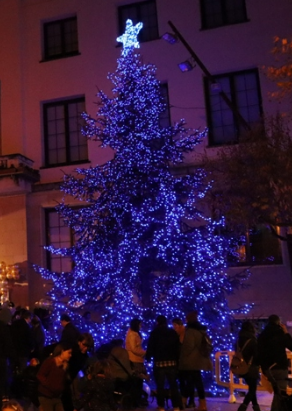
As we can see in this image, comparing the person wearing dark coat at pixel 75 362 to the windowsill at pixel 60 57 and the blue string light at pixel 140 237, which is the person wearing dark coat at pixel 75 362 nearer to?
the blue string light at pixel 140 237

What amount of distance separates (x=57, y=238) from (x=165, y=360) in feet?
30.0

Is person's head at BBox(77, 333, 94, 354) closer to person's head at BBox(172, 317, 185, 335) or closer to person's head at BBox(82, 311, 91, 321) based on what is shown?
person's head at BBox(172, 317, 185, 335)

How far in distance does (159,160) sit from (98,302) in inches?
154

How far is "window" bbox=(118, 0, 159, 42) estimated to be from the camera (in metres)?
18.9

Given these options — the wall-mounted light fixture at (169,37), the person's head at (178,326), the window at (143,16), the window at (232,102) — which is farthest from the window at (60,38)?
the person's head at (178,326)

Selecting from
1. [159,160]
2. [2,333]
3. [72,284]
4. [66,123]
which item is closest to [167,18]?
[66,123]

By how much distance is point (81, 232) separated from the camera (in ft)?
45.9

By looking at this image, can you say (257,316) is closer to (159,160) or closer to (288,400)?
(159,160)

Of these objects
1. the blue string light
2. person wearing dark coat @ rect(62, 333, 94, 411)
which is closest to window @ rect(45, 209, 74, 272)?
the blue string light

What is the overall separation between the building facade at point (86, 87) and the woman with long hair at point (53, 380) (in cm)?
989

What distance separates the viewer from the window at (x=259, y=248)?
54.1 ft

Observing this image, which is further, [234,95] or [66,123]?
[66,123]

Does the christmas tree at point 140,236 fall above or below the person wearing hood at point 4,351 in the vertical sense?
above

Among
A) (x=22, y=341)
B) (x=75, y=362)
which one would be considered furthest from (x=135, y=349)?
(x=22, y=341)
